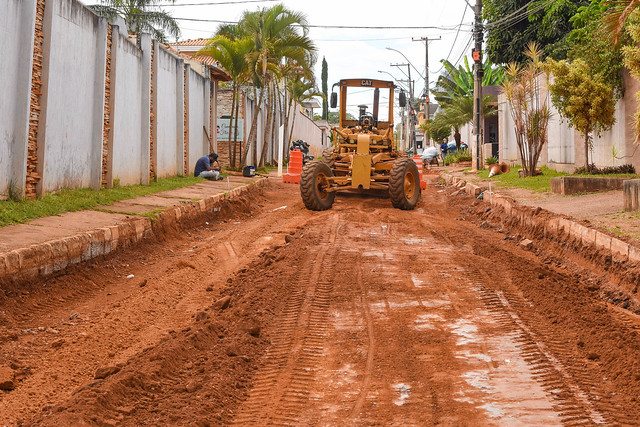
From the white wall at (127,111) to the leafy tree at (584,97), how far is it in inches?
430

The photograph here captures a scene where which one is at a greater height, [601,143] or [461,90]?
[461,90]

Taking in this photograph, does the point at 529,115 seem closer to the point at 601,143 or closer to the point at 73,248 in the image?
the point at 601,143

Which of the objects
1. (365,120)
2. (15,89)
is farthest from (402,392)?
Answer: (365,120)

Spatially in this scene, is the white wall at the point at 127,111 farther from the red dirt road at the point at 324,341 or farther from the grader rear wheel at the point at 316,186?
the red dirt road at the point at 324,341

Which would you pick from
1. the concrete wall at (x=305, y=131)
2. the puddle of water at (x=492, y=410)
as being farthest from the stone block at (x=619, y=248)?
the concrete wall at (x=305, y=131)

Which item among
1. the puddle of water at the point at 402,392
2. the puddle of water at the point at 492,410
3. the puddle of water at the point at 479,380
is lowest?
the puddle of water at the point at 492,410

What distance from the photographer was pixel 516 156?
95.1 feet

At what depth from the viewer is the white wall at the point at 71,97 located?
11648 mm

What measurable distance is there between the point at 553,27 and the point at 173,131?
1782 cm

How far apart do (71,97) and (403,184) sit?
6793mm

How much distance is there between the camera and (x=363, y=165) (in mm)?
14391

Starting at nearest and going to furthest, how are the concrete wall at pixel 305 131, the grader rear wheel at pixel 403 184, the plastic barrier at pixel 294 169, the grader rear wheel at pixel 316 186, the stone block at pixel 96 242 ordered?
the stone block at pixel 96 242 < the grader rear wheel at pixel 316 186 < the grader rear wheel at pixel 403 184 < the plastic barrier at pixel 294 169 < the concrete wall at pixel 305 131

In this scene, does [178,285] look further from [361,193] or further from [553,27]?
[553,27]

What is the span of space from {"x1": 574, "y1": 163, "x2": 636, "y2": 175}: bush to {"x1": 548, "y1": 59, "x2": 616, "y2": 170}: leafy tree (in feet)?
0.54
